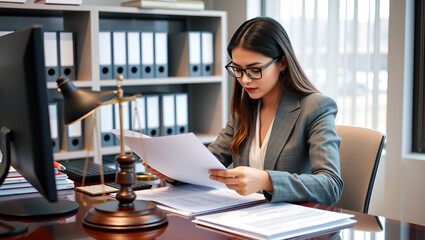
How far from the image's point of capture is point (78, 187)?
5.37 feet

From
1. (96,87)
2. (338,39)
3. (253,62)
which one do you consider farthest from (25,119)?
(338,39)

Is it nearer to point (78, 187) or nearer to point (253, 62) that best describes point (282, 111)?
point (253, 62)

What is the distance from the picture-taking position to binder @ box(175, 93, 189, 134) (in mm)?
3186

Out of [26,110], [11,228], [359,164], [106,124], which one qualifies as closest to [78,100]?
[26,110]

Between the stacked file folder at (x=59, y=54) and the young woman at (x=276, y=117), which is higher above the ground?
the stacked file folder at (x=59, y=54)

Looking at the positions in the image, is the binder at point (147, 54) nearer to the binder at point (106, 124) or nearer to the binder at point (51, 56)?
the binder at point (106, 124)

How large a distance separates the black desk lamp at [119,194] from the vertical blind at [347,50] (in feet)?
6.48

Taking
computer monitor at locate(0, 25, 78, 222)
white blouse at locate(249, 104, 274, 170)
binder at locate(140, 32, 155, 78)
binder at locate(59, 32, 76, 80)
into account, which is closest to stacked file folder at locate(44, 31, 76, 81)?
binder at locate(59, 32, 76, 80)

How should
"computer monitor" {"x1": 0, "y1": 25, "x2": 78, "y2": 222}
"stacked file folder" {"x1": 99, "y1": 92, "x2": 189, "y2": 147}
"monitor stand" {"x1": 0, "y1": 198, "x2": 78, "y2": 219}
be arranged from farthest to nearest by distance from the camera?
"stacked file folder" {"x1": 99, "y1": 92, "x2": 189, "y2": 147}
"monitor stand" {"x1": 0, "y1": 198, "x2": 78, "y2": 219}
"computer monitor" {"x1": 0, "y1": 25, "x2": 78, "y2": 222}

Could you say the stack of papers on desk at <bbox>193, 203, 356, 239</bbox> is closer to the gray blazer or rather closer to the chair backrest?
the gray blazer

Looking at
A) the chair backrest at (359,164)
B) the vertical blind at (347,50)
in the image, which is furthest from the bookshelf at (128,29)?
the chair backrest at (359,164)

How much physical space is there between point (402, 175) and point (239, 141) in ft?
3.74

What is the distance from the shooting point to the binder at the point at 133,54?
9.74 ft

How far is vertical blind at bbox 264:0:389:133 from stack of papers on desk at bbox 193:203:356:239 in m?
1.71
